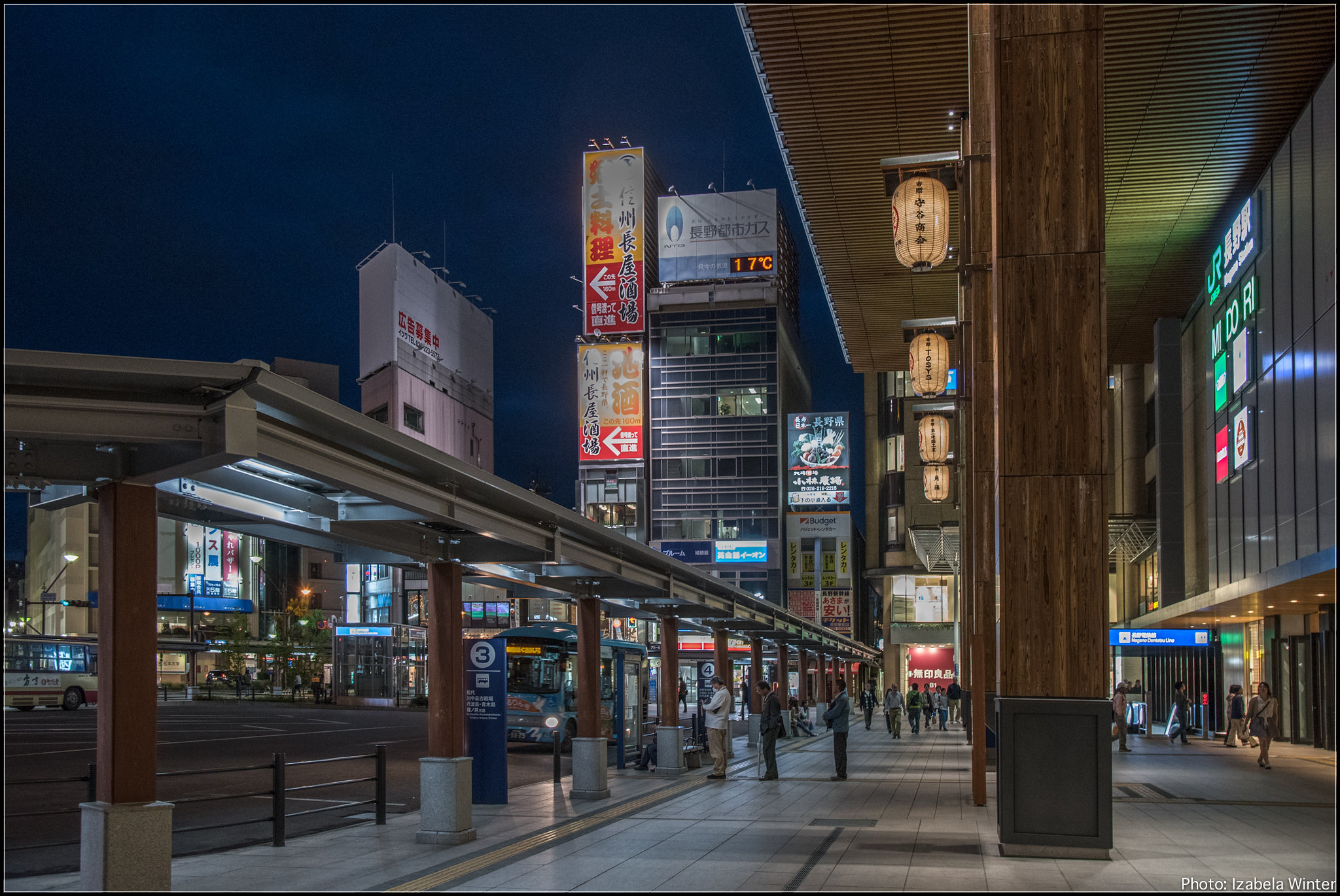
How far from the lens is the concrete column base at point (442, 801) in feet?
37.7

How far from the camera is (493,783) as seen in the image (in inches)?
593

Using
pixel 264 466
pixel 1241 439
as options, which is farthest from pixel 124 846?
pixel 1241 439

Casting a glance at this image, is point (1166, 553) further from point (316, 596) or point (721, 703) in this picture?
point (316, 596)

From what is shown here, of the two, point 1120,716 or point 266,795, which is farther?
Result: point 1120,716

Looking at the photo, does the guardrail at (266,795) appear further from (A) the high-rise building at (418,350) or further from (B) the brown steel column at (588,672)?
(A) the high-rise building at (418,350)

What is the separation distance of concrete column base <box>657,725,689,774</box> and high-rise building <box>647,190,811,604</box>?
7061cm

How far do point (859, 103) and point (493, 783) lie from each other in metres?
14.1

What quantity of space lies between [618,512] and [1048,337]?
81182 mm

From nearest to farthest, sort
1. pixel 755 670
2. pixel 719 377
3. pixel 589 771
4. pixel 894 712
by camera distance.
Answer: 1. pixel 589 771
2. pixel 755 670
3. pixel 894 712
4. pixel 719 377

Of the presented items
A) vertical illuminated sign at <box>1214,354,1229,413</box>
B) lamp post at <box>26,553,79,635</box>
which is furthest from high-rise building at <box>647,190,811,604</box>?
vertical illuminated sign at <box>1214,354,1229,413</box>

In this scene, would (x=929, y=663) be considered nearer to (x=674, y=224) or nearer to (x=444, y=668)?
(x=674, y=224)

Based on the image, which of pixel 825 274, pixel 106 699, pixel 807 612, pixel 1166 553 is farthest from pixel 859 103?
pixel 807 612

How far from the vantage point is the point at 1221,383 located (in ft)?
95.6

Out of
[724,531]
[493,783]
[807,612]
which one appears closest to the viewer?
[493,783]
